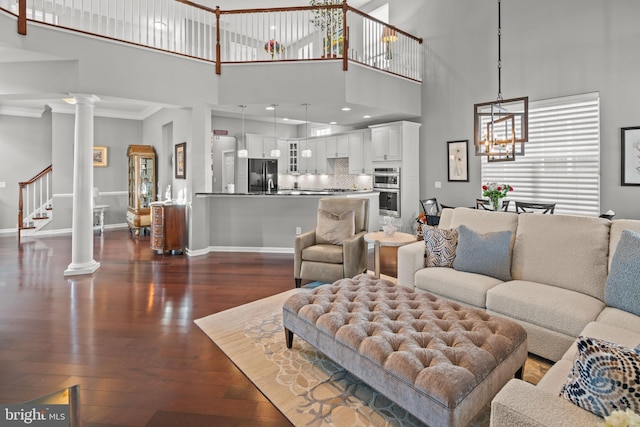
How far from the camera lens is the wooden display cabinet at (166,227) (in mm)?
6145

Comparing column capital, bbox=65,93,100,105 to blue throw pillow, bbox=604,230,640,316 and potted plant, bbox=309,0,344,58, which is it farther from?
blue throw pillow, bbox=604,230,640,316

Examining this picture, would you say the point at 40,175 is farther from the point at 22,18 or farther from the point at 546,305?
the point at 546,305

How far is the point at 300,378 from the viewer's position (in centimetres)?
235

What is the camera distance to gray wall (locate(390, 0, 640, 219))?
4.92m

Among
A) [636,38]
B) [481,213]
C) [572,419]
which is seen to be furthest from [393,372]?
[636,38]

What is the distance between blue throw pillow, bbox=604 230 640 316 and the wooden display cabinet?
5.91 metres

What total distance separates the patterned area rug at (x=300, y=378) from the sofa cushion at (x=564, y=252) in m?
0.70

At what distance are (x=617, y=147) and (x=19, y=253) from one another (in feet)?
31.6

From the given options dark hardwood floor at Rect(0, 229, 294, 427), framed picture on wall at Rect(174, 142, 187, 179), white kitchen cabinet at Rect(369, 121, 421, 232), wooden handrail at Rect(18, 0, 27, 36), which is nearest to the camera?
dark hardwood floor at Rect(0, 229, 294, 427)

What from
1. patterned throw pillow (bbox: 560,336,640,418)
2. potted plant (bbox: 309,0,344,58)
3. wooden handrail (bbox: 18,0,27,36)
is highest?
potted plant (bbox: 309,0,344,58)

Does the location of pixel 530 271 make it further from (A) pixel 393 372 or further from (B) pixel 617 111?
(B) pixel 617 111

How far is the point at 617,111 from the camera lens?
494 cm

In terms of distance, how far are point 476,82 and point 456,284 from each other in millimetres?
5013

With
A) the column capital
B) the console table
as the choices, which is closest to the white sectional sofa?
the column capital
